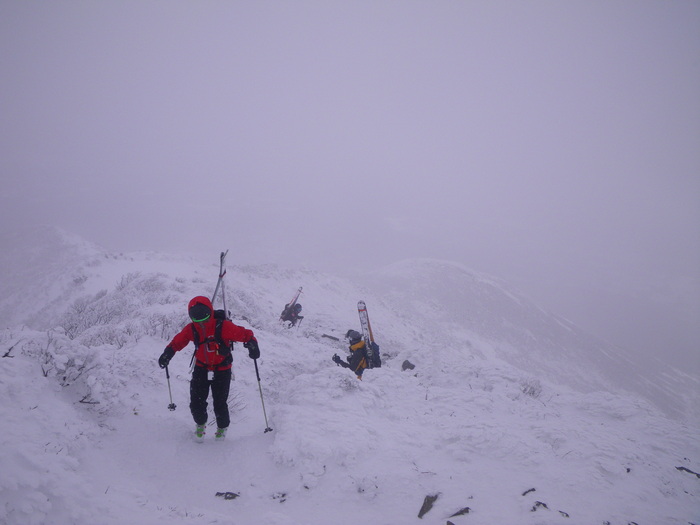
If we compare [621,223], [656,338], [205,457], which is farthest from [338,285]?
[621,223]

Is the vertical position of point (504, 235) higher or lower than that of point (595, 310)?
higher

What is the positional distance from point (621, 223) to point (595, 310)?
12900 cm

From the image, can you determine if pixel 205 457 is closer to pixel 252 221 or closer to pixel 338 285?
pixel 338 285

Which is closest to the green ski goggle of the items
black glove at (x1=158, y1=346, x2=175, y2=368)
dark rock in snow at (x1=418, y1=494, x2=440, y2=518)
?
black glove at (x1=158, y1=346, x2=175, y2=368)

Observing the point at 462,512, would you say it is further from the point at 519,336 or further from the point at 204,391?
the point at 519,336

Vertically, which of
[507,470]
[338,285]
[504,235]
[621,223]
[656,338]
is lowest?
[656,338]

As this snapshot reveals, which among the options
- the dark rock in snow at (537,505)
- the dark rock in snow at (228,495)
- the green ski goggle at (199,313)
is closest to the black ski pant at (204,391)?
the green ski goggle at (199,313)

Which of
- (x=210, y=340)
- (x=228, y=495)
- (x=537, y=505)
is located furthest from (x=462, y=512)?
(x=210, y=340)

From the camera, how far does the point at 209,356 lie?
19.1ft

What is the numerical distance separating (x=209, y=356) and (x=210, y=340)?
339 mm

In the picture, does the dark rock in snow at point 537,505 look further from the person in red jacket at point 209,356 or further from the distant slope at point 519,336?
the distant slope at point 519,336

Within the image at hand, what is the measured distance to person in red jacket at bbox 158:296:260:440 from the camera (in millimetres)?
5785

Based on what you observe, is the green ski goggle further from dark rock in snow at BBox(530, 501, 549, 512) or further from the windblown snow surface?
dark rock in snow at BBox(530, 501, 549, 512)

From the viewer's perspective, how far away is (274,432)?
6.48 m
